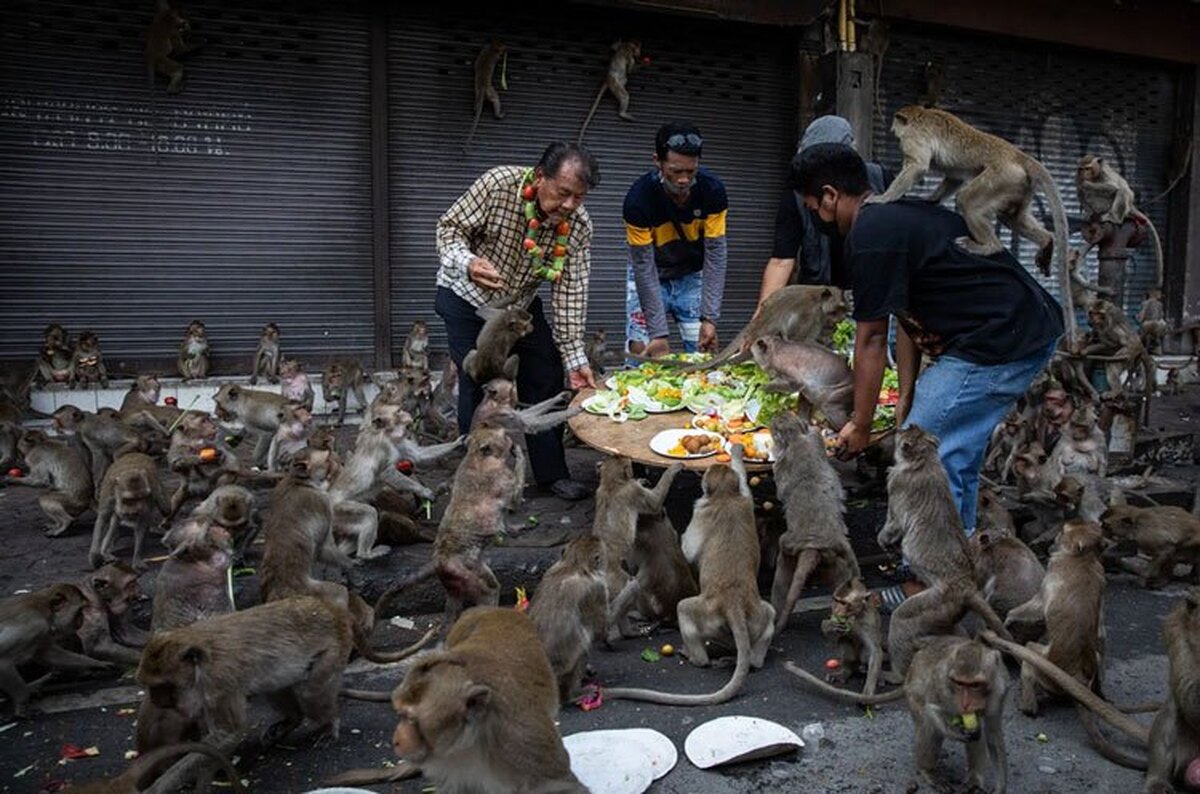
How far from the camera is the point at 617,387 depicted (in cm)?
707

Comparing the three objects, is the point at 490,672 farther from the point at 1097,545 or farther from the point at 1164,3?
the point at 1164,3

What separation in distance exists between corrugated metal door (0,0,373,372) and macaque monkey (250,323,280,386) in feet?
1.14

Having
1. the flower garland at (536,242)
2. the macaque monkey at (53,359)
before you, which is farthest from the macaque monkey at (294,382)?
the flower garland at (536,242)

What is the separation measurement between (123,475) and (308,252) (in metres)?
5.43

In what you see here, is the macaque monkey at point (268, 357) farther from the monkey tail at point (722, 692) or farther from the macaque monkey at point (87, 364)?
the monkey tail at point (722, 692)

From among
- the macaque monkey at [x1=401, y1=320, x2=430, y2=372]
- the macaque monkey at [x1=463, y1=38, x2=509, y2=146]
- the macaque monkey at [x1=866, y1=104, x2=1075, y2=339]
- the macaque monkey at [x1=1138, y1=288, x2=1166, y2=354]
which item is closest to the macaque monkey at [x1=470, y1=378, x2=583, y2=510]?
the macaque monkey at [x1=866, y1=104, x2=1075, y2=339]

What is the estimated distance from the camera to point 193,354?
34.1 feet

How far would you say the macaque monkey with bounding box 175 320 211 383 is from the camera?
34.1ft

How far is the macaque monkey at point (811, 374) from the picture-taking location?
592cm

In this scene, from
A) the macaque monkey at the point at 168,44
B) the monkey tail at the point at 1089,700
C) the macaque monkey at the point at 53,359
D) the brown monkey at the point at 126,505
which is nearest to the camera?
the monkey tail at the point at 1089,700

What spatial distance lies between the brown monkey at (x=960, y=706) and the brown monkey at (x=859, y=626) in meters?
0.49

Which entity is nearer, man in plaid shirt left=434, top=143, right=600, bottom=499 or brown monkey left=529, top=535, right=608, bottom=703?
brown monkey left=529, top=535, right=608, bottom=703

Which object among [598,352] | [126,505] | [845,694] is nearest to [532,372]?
[126,505]

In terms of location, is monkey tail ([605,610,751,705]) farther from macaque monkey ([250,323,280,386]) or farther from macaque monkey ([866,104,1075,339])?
macaque monkey ([250,323,280,386])
